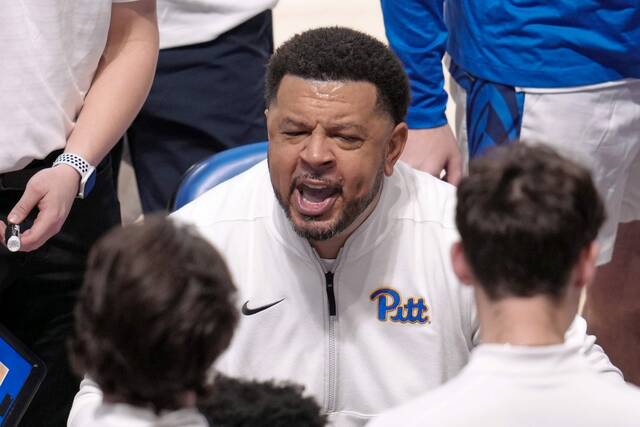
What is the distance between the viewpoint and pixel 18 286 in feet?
8.33

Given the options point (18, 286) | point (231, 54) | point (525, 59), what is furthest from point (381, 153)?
point (231, 54)

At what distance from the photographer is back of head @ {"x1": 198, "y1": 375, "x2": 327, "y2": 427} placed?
1.69 m

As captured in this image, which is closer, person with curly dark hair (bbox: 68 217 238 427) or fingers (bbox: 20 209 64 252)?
person with curly dark hair (bbox: 68 217 238 427)

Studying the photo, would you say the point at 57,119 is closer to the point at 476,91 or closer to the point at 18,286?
the point at 18,286

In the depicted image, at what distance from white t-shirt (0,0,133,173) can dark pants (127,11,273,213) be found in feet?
2.93

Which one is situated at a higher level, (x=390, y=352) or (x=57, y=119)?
(x=57, y=119)

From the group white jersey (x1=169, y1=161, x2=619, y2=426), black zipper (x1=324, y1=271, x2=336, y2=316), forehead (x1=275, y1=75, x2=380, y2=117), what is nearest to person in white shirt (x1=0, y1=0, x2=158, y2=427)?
white jersey (x1=169, y1=161, x2=619, y2=426)

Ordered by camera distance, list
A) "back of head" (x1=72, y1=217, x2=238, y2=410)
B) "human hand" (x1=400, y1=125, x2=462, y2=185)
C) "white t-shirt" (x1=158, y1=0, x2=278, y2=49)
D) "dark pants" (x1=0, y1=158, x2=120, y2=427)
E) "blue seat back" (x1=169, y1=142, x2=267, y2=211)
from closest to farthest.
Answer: "back of head" (x1=72, y1=217, x2=238, y2=410) → "dark pants" (x1=0, y1=158, x2=120, y2=427) → "blue seat back" (x1=169, y1=142, x2=267, y2=211) → "human hand" (x1=400, y1=125, x2=462, y2=185) → "white t-shirt" (x1=158, y1=0, x2=278, y2=49)

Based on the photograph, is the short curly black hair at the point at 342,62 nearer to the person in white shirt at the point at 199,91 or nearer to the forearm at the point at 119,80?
the forearm at the point at 119,80

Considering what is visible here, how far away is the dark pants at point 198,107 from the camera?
3.36m

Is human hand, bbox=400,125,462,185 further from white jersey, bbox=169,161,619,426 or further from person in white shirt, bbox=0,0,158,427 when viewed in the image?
person in white shirt, bbox=0,0,158,427

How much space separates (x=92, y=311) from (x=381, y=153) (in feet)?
3.21

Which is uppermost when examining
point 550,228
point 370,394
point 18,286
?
point 550,228

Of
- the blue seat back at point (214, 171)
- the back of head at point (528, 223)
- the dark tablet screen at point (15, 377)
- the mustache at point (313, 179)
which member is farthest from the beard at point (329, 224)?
the back of head at point (528, 223)
